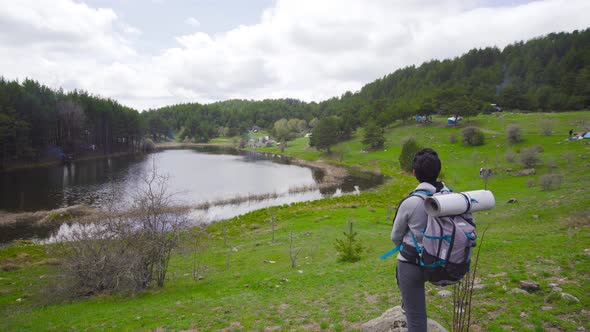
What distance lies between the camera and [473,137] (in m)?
58.9

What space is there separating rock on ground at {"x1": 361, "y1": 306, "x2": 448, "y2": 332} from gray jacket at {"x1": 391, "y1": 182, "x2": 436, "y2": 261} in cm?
191

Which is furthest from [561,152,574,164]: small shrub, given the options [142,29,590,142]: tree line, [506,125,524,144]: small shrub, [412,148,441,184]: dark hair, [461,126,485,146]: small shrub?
[412,148,441,184]: dark hair

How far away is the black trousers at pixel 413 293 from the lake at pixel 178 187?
94.5ft

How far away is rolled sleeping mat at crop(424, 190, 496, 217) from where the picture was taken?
335 centimetres

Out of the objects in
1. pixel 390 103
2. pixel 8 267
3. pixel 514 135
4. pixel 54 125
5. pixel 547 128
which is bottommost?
pixel 8 267

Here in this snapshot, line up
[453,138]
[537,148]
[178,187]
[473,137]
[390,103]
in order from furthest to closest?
1. [390,103]
2. [453,138]
3. [473,137]
4. [178,187]
5. [537,148]

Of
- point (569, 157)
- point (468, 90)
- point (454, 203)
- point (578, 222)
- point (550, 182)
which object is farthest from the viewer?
point (468, 90)

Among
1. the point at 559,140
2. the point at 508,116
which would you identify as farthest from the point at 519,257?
the point at 508,116

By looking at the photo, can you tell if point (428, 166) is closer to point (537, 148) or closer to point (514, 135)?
point (537, 148)

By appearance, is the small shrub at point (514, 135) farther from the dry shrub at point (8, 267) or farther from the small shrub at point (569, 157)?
the dry shrub at point (8, 267)

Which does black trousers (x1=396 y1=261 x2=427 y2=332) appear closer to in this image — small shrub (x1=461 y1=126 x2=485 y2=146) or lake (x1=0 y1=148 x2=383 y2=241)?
lake (x1=0 y1=148 x2=383 y2=241)

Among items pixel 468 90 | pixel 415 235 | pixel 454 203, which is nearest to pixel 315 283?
pixel 415 235

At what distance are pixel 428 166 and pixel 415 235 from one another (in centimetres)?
92

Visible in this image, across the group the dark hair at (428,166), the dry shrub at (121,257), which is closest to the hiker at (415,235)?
the dark hair at (428,166)
